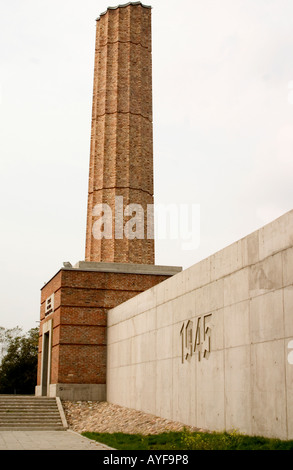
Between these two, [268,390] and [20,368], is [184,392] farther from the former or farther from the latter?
[20,368]

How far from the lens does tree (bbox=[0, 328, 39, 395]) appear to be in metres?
43.1

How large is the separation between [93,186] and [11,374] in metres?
20.8

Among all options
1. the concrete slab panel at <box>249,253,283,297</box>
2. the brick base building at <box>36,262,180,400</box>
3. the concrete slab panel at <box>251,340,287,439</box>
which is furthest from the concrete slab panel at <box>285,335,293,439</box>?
the brick base building at <box>36,262,180,400</box>

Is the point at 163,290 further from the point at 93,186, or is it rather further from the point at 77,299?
the point at 93,186

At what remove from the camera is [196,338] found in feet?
46.3

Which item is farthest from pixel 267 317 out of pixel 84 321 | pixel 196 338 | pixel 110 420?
pixel 84 321

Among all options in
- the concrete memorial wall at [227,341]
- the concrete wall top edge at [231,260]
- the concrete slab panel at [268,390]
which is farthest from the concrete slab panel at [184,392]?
the concrete slab panel at [268,390]

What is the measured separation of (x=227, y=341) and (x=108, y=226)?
635 inches

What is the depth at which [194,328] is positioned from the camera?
1434 centimetres

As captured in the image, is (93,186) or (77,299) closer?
(77,299)

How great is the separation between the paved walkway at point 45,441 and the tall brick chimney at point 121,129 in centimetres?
1122
